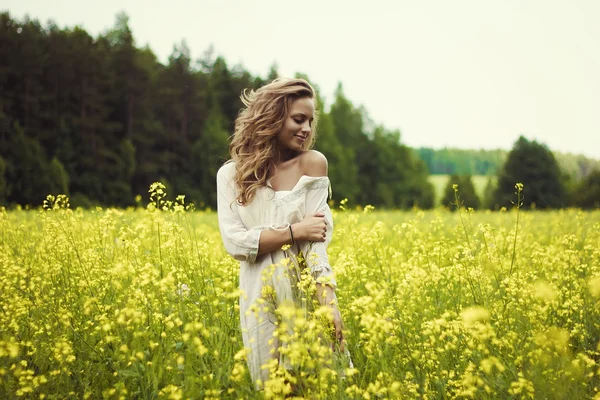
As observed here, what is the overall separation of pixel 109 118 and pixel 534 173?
40809mm

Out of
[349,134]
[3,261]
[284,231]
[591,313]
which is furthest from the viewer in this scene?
[349,134]

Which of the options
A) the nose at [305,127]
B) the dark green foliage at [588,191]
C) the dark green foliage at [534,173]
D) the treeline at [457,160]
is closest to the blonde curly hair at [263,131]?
the nose at [305,127]

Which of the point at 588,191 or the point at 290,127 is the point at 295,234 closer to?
the point at 290,127

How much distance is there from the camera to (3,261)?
4090 millimetres

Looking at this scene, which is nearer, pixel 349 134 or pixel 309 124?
pixel 309 124

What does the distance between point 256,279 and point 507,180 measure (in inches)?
2116

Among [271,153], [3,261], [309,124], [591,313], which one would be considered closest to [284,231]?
[271,153]

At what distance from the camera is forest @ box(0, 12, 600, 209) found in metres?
25.8

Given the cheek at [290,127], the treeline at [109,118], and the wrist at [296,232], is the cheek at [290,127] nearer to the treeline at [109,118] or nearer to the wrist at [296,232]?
the wrist at [296,232]

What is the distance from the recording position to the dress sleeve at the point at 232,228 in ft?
9.62

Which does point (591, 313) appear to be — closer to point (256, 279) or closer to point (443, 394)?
point (443, 394)

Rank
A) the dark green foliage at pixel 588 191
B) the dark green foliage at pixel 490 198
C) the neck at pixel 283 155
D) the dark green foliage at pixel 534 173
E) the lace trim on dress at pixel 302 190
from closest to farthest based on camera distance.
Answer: the lace trim on dress at pixel 302 190 → the neck at pixel 283 155 → the dark green foliage at pixel 490 198 → the dark green foliage at pixel 534 173 → the dark green foliage at pixel 588 191

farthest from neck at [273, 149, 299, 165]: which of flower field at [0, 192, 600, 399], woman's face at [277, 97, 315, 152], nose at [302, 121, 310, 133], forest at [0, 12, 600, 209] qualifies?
forest at [0, 12, 600, 209]

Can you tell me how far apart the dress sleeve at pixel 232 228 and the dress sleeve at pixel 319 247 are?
32 cm
